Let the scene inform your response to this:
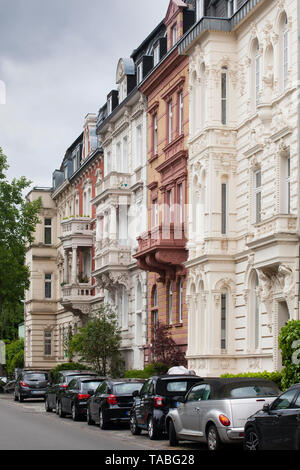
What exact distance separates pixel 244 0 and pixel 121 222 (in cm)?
1693

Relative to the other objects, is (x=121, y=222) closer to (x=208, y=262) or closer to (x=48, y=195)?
(x=208, y=262)

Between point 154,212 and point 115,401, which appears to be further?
point 154,212

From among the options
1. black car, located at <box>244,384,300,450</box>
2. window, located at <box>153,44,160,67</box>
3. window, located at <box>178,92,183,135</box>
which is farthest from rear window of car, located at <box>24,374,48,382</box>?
black car, located at <box>244,384,300,450</box>

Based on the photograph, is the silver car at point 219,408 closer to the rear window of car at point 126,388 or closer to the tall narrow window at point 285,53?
the rear window of car at point 126,388

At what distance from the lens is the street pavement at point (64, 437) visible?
20016mm

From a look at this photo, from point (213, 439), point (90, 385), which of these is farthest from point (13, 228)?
point (213, 439)

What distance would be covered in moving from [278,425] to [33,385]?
28930 millimetres

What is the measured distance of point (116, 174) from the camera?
47.0m

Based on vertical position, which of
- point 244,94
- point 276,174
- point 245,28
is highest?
point 245,28

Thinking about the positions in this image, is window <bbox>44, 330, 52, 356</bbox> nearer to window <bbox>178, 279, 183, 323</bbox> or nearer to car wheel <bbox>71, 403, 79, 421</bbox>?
window <bbox>178, 279, 183, 323</bbox>

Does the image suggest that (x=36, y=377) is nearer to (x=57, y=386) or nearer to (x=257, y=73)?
(x=57, y=386)

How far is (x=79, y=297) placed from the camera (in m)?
56.3

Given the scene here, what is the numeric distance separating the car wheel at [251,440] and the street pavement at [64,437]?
3113 millimetres
